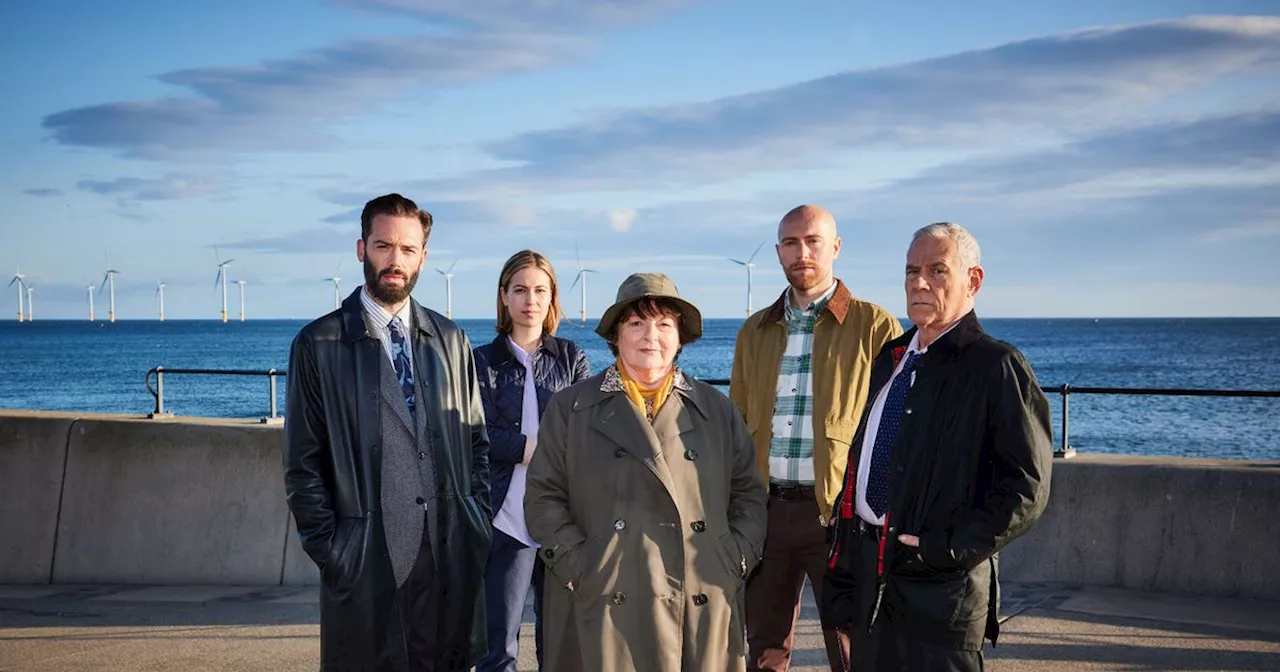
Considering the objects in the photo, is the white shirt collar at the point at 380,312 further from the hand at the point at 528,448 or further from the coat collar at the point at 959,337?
the coat collar at the point at 959,337

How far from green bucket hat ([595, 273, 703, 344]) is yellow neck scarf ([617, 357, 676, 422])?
0.16m

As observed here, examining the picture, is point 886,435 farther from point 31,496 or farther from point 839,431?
point 31,496

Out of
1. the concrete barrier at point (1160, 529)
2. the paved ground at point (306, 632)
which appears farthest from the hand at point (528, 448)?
the concrete barrier at point (1160, 529)

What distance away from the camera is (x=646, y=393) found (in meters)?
3.95

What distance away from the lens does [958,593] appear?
3490 mm

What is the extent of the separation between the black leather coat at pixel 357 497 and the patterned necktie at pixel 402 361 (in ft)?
0.16

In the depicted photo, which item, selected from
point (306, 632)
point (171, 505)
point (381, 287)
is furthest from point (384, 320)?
point (171, 505)

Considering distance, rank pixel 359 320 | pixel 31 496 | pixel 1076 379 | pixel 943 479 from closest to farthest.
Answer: pixel 943 479 < pixel 359 320 < pixel 31 496 < pixel 1076 379

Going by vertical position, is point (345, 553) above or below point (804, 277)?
below

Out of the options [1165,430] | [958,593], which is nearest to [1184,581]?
[958,593]

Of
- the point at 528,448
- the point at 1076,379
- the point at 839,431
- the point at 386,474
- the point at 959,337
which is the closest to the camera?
the point at 959,337

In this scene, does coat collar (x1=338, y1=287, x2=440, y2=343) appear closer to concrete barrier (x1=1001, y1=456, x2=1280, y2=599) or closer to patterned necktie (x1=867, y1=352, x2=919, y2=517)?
patterned necktie (x1=867, y1=352, x2=919, y2=517)

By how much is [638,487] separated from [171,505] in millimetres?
5288

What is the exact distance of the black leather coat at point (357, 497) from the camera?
3859 millimetres
